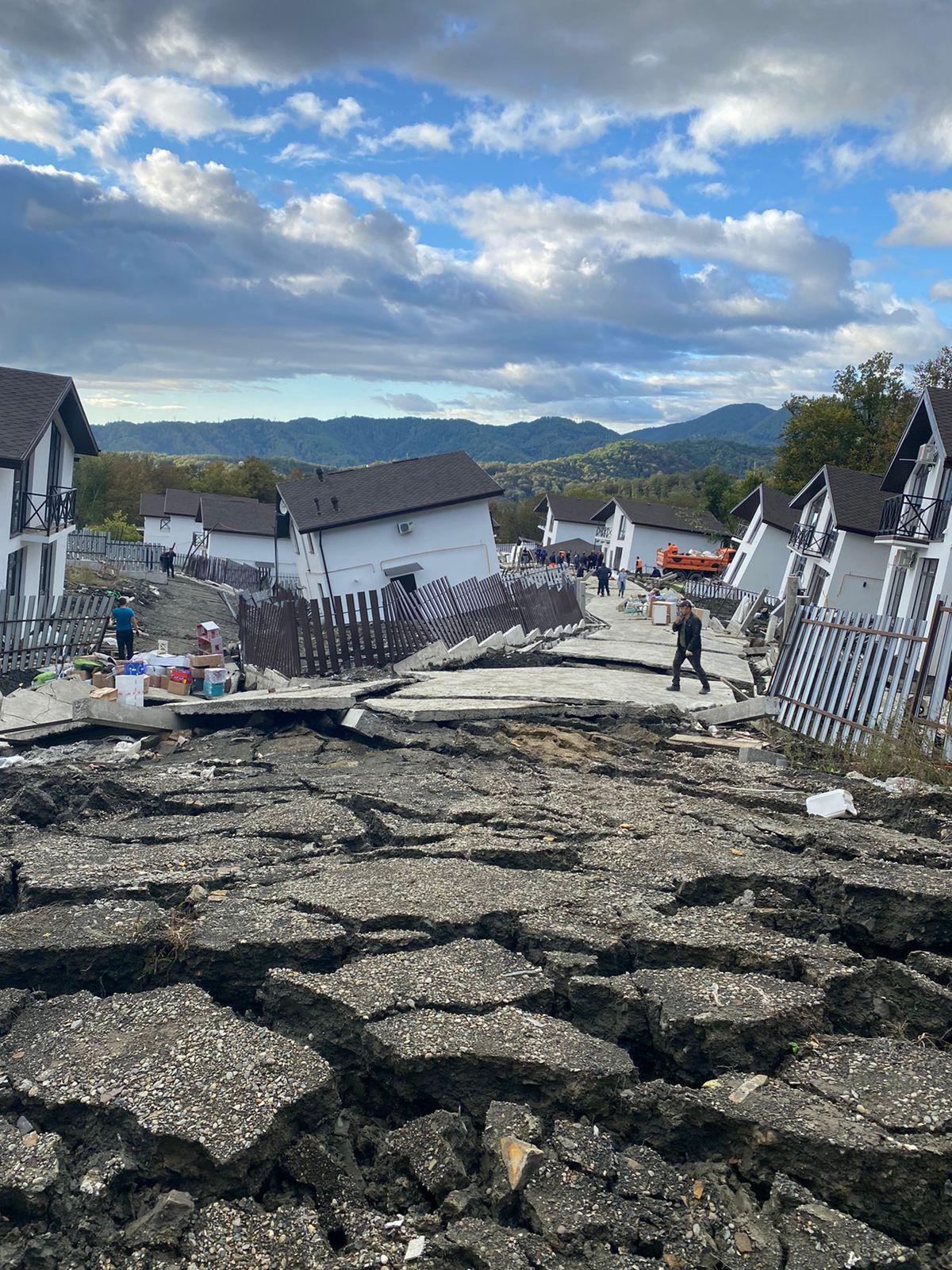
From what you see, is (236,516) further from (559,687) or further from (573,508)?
(559,687)

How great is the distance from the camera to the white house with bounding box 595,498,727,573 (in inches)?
2254

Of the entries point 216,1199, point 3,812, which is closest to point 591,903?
point 216,1199

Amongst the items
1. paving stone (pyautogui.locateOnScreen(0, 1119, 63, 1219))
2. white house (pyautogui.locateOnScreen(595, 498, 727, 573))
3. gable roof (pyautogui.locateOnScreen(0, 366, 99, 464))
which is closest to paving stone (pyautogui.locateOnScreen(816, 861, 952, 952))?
paving stone (pyautogui.locateOnScreen(0, 1119, 63, 1219))

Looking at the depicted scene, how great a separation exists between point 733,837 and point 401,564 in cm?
2571

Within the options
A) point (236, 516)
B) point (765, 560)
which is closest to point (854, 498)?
point (765, 560)

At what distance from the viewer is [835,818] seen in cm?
701

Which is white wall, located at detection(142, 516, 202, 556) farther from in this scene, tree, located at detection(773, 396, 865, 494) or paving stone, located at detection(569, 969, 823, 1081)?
paving stone, located at detection(569, 969, 823, 1081)

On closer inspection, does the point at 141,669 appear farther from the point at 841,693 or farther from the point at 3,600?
the point at 841,693

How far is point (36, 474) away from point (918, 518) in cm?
2320

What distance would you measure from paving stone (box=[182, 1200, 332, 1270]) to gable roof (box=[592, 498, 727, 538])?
55.3 m

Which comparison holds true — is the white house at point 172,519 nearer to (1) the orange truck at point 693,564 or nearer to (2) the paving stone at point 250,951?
(1) the orange truck at point 693,564

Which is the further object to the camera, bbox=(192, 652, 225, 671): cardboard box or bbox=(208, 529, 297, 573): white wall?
bbox=(208, 529, 297, 573): white wall

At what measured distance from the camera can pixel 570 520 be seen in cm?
6975

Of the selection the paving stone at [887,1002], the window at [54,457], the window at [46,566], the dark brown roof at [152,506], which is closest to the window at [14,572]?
the window at [46,566]
